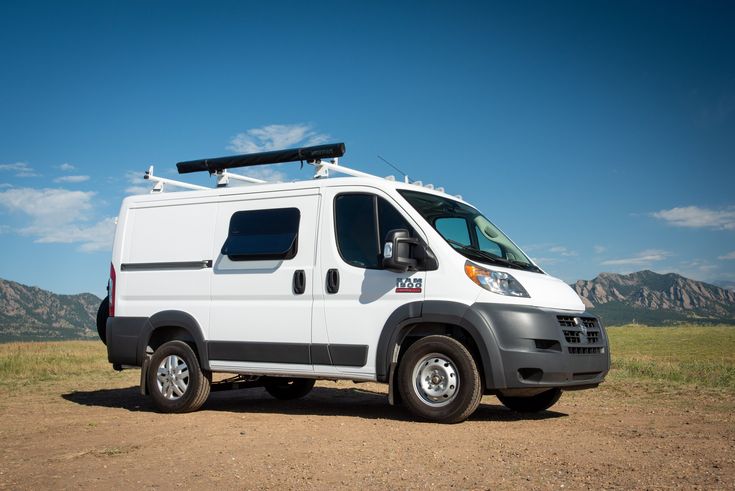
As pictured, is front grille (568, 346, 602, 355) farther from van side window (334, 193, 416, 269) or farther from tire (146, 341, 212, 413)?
tire (146, 341, 212, 413)

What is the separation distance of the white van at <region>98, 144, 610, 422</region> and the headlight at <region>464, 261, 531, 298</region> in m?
0.01

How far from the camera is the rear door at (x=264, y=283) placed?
9055mm

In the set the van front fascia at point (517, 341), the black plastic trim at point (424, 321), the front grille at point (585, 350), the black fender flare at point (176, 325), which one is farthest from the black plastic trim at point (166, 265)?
the front grille at point (585, 350)

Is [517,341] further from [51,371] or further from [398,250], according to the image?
[51,371]

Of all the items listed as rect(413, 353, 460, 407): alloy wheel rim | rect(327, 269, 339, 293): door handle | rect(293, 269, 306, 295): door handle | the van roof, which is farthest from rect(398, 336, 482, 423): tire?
the van roof

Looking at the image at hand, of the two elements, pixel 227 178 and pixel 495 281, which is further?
pixel 227 178

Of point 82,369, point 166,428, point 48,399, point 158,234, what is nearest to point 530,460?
point 166,428

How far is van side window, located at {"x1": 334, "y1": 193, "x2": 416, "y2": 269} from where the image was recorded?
865 centimetres

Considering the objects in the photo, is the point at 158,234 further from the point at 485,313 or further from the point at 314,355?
the point at 485,313

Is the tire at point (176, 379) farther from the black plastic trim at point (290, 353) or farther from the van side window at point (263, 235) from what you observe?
the van side window at point (263, 235)

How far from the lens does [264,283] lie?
9.30 m

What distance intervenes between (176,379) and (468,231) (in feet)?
13.8

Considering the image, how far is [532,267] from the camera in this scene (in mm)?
8953

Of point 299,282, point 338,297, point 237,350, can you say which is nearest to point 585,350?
point 338,297
